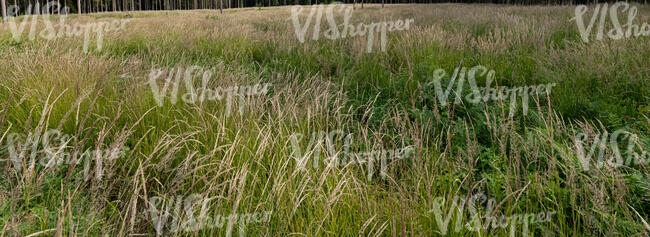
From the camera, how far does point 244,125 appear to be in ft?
8.63

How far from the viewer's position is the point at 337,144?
9.01 feet

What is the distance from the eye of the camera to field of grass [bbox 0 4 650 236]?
1646 mm

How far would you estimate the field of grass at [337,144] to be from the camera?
1.65m

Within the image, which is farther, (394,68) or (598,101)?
(394,68)

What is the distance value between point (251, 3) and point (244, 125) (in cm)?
7575

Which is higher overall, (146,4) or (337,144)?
(146,4)

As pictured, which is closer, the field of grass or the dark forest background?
the field of grass

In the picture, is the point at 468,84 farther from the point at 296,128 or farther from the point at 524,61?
the point at 296,128

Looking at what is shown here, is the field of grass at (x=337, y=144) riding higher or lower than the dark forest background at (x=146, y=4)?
lower

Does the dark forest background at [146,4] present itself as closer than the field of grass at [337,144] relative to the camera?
No

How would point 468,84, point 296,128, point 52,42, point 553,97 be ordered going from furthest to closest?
point 52,42 → point 468,84 → point 553,97 → point 296,128

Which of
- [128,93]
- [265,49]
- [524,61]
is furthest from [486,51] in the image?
[128,93]

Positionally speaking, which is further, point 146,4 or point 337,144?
point 146,4

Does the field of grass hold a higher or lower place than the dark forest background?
lower
